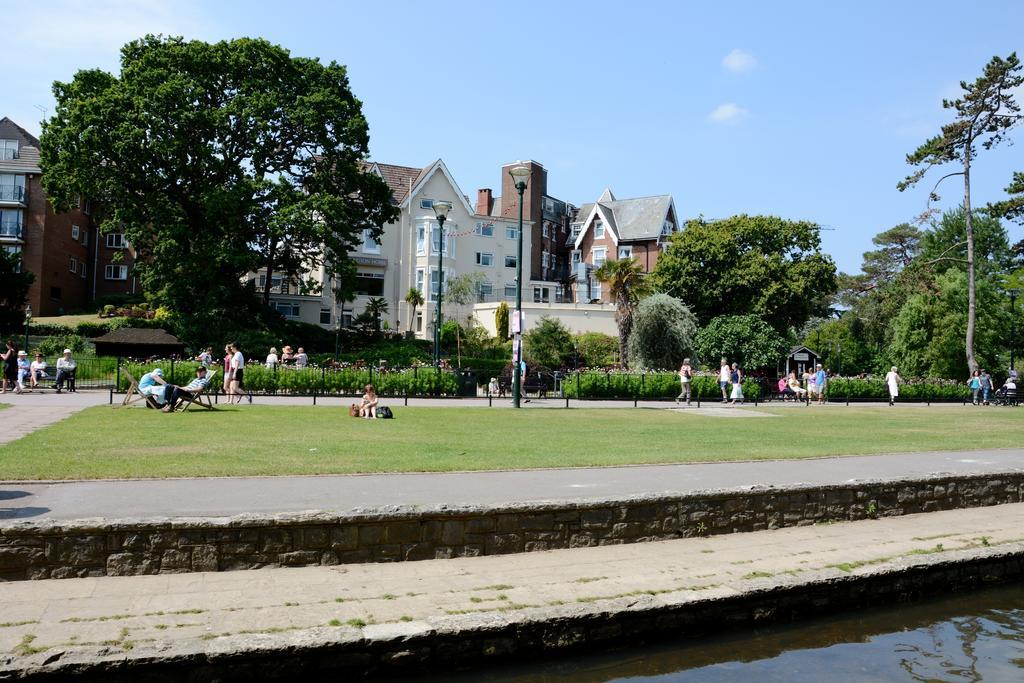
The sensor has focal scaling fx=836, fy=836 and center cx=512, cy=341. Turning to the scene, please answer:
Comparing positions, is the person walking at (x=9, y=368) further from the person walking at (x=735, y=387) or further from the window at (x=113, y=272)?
the window at (x=113, y=272)

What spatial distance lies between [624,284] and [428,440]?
30318 mm

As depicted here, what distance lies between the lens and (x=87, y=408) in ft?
67.7

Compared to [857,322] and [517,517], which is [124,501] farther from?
[857,322]

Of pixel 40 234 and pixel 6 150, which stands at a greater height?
pixel 6 150

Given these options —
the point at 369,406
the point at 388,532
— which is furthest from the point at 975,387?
the point at 388,532

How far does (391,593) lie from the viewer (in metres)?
6.64

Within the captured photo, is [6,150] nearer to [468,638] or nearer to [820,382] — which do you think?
[820,382]

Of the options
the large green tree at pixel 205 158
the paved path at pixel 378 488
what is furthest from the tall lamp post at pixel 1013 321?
the paved path at pixel 378 488

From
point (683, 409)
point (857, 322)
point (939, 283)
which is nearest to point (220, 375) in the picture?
point (683, 409)

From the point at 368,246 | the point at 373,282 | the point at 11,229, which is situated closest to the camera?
the point at 11,229

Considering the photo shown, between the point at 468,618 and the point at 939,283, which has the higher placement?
the point at 939,283

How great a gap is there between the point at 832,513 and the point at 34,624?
8.39 m

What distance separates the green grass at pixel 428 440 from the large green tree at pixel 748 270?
33.8 m

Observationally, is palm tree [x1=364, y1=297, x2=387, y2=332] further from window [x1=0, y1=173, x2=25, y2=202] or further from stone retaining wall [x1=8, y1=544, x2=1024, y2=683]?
stone retaining wall [x1=8, y1=544, x2=1024, y2=683]
